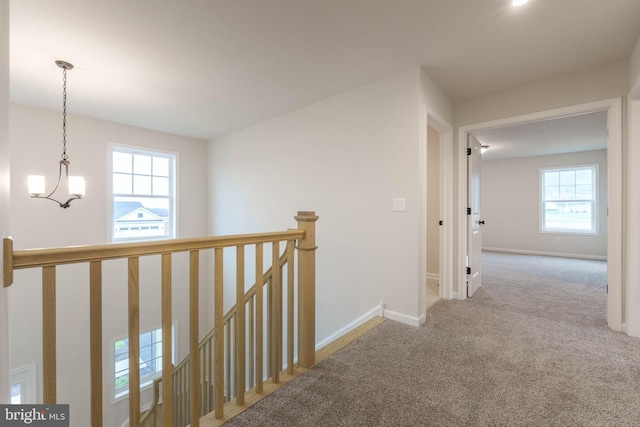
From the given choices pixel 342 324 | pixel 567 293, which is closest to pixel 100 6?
pixel 342 324

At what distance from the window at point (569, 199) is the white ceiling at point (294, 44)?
486cm

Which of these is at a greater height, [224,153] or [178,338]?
[224,153]

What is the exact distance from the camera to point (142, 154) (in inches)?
176

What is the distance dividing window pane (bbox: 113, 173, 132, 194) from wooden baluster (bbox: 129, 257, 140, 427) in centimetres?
373

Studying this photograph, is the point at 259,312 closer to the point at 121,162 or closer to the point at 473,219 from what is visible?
the point at 473,219

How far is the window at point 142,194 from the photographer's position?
13.7 ft

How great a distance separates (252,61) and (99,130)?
292 cm

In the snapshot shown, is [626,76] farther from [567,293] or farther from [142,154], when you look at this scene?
[142,154]

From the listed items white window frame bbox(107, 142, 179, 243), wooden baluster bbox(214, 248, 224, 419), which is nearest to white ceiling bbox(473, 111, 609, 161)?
wooden baluster bbox(214, 248, 224, 419)

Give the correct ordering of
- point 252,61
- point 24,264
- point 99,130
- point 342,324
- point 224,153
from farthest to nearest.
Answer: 1. point 224,153
2. point 99,130
3. point 342,324
4. point 252,61
5. point 24,264

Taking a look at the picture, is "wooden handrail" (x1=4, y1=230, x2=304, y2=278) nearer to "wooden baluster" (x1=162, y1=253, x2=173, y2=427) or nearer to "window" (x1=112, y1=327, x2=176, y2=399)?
"wooden baluster" (x1=162, y1=253, x2=173, y2=427)

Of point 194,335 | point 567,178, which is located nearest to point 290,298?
point 194,335

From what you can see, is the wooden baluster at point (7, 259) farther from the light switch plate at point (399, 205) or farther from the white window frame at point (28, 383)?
the white window frame at point (28, 383)

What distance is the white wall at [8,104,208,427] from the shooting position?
3342mm
